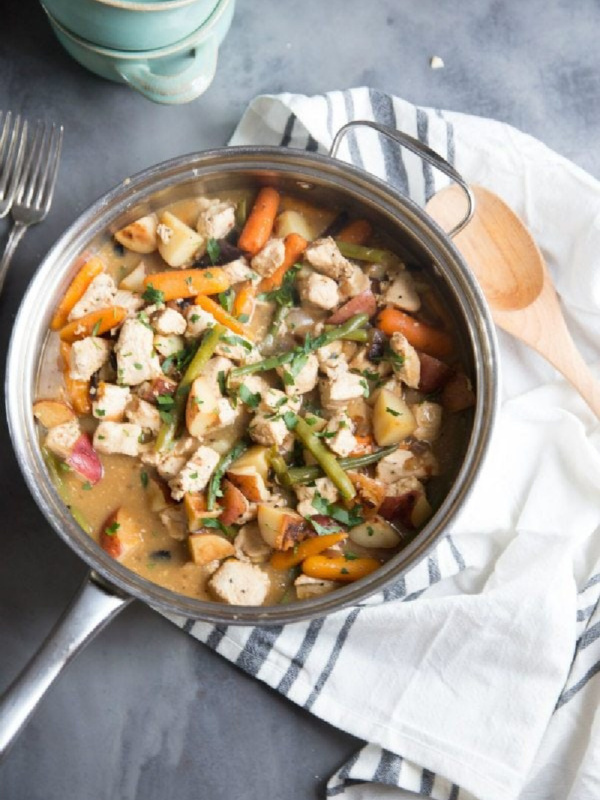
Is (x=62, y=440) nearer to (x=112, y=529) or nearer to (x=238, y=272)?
(x=112, y=529)

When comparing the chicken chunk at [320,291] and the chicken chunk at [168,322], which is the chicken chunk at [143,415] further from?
the chicken chunk at [320,291]

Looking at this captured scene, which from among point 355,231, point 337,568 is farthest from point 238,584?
point 355,231

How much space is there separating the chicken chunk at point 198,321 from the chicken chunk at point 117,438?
11.9 inches

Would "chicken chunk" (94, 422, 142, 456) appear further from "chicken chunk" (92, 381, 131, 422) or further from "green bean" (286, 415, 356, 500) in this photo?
"green bean" (286, 415, 356, 500)

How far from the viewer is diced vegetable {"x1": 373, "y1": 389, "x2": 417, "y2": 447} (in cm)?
260

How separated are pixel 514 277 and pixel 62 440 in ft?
4.48

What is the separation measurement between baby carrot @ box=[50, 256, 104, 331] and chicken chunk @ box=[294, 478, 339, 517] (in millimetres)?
804

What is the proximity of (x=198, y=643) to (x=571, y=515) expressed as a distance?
3.69 ft

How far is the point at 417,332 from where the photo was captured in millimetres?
2723

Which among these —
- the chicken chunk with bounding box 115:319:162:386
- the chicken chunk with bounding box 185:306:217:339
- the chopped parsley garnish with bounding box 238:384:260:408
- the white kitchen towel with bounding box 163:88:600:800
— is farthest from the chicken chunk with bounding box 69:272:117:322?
the white kitchen towel with bounding box 163:88:600:800

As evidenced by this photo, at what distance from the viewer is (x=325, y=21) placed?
10.1 feet

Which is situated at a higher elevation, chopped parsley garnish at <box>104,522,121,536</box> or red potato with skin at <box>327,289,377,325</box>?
red potato with skin at <box>327,289,377,325</box>

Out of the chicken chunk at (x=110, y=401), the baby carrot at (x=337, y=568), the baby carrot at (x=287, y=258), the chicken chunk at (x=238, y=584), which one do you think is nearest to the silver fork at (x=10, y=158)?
the chicken chunk at (x=110, y=401)

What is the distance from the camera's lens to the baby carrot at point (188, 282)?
→ 8.76 feet
